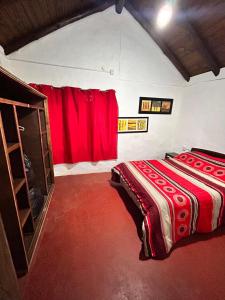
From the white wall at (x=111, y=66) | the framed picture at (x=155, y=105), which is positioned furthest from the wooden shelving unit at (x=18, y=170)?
the framed picture at (x=155, y=105)

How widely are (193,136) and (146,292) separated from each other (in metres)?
3.05

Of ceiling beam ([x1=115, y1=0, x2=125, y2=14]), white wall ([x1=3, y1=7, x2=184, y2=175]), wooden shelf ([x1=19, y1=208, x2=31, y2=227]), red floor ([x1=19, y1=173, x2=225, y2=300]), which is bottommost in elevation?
red floor ([x1=19, y1=173, x2=225, y2=300])

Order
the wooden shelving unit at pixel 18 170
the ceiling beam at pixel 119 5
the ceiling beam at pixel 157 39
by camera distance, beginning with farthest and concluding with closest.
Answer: the ceiling beam at pixel 157 39 < the ceiling beam at pixel 119 5 < the wooden shelving unit at pixel 18 170

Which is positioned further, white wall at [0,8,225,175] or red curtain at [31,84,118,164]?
red curtain at [31,84,118,164]

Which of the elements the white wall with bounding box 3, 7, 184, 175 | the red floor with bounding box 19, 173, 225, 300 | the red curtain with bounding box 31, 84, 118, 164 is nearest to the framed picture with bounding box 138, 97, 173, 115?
the white wall with bounding box 3, 7, 184, 175

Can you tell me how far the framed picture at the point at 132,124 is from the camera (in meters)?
3.37

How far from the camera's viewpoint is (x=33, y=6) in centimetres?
192

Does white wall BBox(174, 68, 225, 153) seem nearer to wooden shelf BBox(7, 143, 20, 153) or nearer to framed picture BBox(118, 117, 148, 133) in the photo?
framed picture BBox(118, 117, 148, 133)

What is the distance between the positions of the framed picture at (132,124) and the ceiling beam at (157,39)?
1382 mm

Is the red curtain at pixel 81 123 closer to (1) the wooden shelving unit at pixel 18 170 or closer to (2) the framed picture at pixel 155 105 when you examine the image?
(1) the wooden shelving unit at pixel 18 170

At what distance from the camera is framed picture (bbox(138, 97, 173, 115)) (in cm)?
340

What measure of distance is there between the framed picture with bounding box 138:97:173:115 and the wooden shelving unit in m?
2.11

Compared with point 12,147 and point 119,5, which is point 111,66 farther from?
point 12,147

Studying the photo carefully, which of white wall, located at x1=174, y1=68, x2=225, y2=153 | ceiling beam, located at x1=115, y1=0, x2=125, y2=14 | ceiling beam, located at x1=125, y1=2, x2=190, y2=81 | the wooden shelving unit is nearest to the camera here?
the wooden shelving unit
